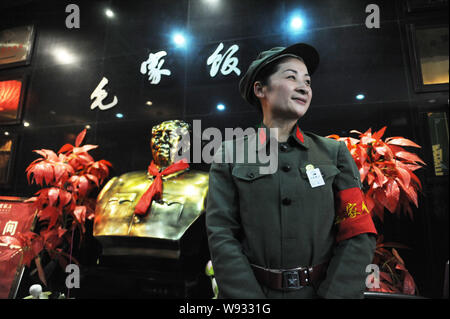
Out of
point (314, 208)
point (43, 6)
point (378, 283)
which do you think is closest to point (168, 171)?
point (314, 208)

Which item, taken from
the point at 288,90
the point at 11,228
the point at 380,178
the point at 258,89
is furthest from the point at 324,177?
the point at 11,228

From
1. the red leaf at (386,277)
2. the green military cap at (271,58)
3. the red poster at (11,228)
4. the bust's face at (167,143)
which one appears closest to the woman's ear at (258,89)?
the green military cap at (271,58)

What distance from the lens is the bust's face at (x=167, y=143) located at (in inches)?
86.4

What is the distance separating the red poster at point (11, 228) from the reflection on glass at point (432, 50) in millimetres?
3676

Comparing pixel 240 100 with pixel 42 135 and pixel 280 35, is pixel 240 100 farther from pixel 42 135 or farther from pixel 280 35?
pixel 42 135

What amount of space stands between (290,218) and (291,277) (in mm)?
213

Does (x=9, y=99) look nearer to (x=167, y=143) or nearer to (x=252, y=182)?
(x=167, y=143)

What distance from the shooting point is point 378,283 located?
1.71 m

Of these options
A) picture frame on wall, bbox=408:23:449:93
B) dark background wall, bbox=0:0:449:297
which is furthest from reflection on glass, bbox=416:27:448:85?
dark background wall, bbox=0:0:449:297

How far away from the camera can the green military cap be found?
1.23 metres

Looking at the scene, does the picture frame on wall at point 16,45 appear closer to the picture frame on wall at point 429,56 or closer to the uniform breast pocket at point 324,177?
the uniform breast pocket at point 324,177

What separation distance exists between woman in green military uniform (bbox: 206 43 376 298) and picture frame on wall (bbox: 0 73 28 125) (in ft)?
10.6

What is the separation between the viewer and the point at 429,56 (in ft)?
7.57

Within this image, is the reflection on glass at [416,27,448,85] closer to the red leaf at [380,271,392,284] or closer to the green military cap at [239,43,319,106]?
the green military cap at [239,43,319,106]
